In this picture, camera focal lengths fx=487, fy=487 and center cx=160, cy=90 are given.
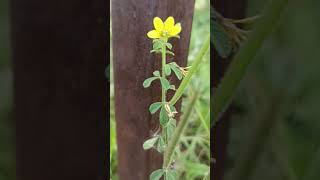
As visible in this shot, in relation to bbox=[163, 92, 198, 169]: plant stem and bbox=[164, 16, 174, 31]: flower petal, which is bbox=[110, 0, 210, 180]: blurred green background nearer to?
bbox=[163, 92, 198, 169]: plant stem

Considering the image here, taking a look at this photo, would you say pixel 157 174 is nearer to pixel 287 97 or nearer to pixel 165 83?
pixel 165 83

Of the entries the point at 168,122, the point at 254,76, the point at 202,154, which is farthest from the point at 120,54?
the point at 202,154

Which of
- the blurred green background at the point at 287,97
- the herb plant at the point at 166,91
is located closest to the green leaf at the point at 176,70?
the herb plant at the point at 166,91

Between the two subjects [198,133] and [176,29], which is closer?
[176,29]

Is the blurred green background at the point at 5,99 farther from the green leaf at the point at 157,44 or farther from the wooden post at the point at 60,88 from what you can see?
the green leaf at the point at 157,44

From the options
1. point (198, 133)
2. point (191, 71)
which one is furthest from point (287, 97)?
point (198, 133)

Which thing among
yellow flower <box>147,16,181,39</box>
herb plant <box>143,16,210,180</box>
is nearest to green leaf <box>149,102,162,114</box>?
herb plant <box>143,16,210,180</box>

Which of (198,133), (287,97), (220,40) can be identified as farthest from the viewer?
(198,133)

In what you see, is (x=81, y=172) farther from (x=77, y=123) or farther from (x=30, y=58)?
(x=30, y=58)
